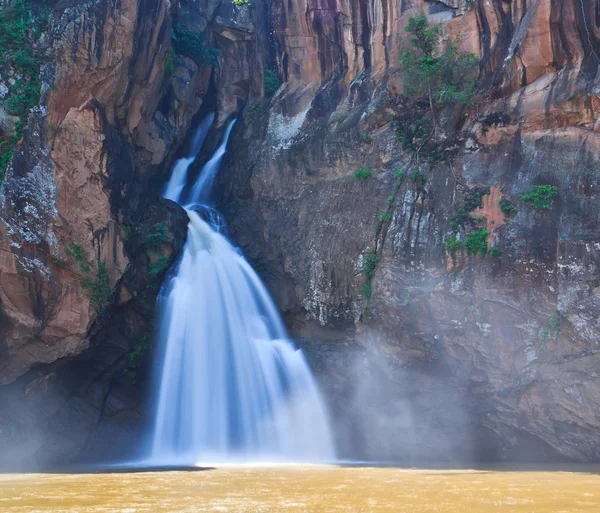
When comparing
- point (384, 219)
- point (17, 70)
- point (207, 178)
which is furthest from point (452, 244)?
point (17, 70)

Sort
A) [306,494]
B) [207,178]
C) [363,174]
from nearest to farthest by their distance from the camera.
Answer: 1. [306,494]
2. [363,174]
3. [207,178]

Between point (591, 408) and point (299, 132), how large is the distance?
48.3 ft

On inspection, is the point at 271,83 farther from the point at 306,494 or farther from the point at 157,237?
the point at 306,494

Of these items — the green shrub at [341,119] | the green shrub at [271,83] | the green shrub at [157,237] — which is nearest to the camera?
the green shrub at [157,237]

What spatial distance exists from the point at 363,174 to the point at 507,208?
5446 millimetres

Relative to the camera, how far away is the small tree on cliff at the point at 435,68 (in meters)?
20.3

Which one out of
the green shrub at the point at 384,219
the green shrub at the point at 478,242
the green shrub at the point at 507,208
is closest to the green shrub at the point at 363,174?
the green shrub at the point at 384,219

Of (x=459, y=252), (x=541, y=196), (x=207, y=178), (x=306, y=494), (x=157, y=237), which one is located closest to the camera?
(x=306, y=494)

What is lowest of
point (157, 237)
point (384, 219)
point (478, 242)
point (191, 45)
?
point (478, 242)

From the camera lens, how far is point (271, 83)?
26469mm

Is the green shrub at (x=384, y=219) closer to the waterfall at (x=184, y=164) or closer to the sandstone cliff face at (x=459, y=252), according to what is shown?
the sandstone cliff face at (x=459, y=252)

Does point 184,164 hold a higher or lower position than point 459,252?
higher

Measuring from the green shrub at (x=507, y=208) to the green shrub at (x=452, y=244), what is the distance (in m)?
1.68

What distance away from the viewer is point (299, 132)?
23547 millimetres
